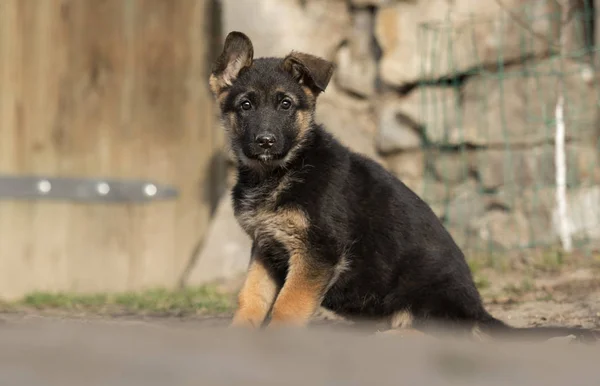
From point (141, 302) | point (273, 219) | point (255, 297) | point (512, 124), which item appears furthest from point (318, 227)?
point (512, 124)

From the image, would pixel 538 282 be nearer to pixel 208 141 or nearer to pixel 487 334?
pixel 487 334

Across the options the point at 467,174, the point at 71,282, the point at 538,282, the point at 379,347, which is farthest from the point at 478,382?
the point at 71,282

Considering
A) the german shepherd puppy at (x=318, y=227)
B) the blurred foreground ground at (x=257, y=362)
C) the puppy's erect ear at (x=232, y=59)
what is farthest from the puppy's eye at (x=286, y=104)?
the blurred foreground ground at (x=257, y=362)

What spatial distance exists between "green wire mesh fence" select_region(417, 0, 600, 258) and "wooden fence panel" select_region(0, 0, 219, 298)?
80.6 inches

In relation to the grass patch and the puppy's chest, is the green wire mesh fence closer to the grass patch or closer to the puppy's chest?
the grass patch

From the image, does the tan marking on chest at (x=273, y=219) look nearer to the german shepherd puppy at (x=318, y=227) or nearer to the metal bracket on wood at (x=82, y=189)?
the german shepherd puppy at (x=318, y=227)

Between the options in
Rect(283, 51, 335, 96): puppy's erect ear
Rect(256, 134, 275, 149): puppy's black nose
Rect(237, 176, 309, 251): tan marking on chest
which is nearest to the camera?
Rect(237, 176, 309, 251): tan marking on chest

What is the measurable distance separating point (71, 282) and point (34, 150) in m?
1.11

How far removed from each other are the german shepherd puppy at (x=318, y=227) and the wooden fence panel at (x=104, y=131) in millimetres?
3413

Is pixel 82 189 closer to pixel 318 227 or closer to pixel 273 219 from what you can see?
pixel 273 219

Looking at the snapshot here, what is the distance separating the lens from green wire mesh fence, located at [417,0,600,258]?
6941 mm

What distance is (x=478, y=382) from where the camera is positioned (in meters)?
2.08

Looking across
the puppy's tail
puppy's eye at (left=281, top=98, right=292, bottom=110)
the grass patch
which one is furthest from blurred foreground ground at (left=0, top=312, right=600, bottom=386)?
the grass patch

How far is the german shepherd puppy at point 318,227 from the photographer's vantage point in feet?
14.1
